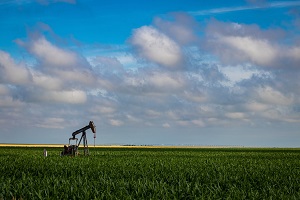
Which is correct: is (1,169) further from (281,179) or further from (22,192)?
(281,179)

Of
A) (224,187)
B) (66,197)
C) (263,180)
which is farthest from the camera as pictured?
(263,180)

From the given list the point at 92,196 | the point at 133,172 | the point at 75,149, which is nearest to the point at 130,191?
the point at 92,196

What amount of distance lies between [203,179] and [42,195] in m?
9.49

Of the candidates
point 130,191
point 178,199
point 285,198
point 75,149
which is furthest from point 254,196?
point 75,149

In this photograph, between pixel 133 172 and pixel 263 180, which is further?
pixel 133 172

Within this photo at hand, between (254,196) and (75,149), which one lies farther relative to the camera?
(75,149)

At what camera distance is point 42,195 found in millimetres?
16406

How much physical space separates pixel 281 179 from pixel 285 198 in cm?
755

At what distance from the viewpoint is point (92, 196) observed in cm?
1598

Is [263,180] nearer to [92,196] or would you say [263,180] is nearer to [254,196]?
[254,196]

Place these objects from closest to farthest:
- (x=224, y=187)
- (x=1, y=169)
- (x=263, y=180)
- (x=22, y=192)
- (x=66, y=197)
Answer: (x=66, y=197)
(x=22, y=192)
(x=224, y=187)
(x=263, y=180)
(x=1, y=169)

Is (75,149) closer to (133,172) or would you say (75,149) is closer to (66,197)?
(133,172)

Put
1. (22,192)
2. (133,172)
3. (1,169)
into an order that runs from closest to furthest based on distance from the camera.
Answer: (22,192)
(133,172)
(1,169)

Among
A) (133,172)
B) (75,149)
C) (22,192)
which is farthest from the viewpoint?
(75,149)
